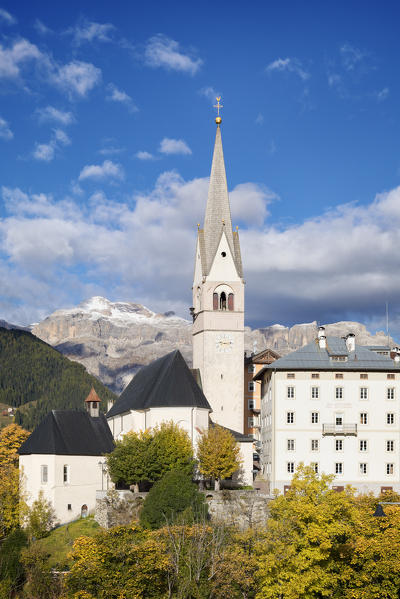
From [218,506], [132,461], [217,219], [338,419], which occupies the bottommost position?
[218,506]

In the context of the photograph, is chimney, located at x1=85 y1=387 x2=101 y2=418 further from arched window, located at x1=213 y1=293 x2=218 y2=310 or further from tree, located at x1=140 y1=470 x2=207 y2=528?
tree, located at x1=140 y1=470 x2=207 y2=528

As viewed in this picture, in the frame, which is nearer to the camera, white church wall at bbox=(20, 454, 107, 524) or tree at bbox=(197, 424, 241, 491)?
tree at bbox=(197, 424, 241, 491)

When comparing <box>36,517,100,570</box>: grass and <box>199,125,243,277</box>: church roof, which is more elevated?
<box>199,125,243,277</box>: church roof

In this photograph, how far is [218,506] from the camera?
75000mm

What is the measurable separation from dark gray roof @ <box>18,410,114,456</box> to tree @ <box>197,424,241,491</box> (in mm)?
14968

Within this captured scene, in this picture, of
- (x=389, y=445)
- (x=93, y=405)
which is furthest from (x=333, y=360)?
(x=93, y=405)

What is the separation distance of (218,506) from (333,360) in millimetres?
22980

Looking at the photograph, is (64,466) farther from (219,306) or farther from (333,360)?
(333,360)

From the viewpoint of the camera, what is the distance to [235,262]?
98.1 meters

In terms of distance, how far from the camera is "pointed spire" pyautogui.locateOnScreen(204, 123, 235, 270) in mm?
98312

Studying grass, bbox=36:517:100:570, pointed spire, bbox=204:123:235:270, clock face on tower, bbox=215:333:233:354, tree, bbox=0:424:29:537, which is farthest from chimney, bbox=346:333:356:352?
tree, bbox=0:424:29:537

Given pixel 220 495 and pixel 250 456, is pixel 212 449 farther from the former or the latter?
pixel 250 456

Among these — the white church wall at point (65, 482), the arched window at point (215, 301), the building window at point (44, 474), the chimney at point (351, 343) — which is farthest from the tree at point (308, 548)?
the arched window at point (215, 301)

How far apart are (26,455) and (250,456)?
25359mm
